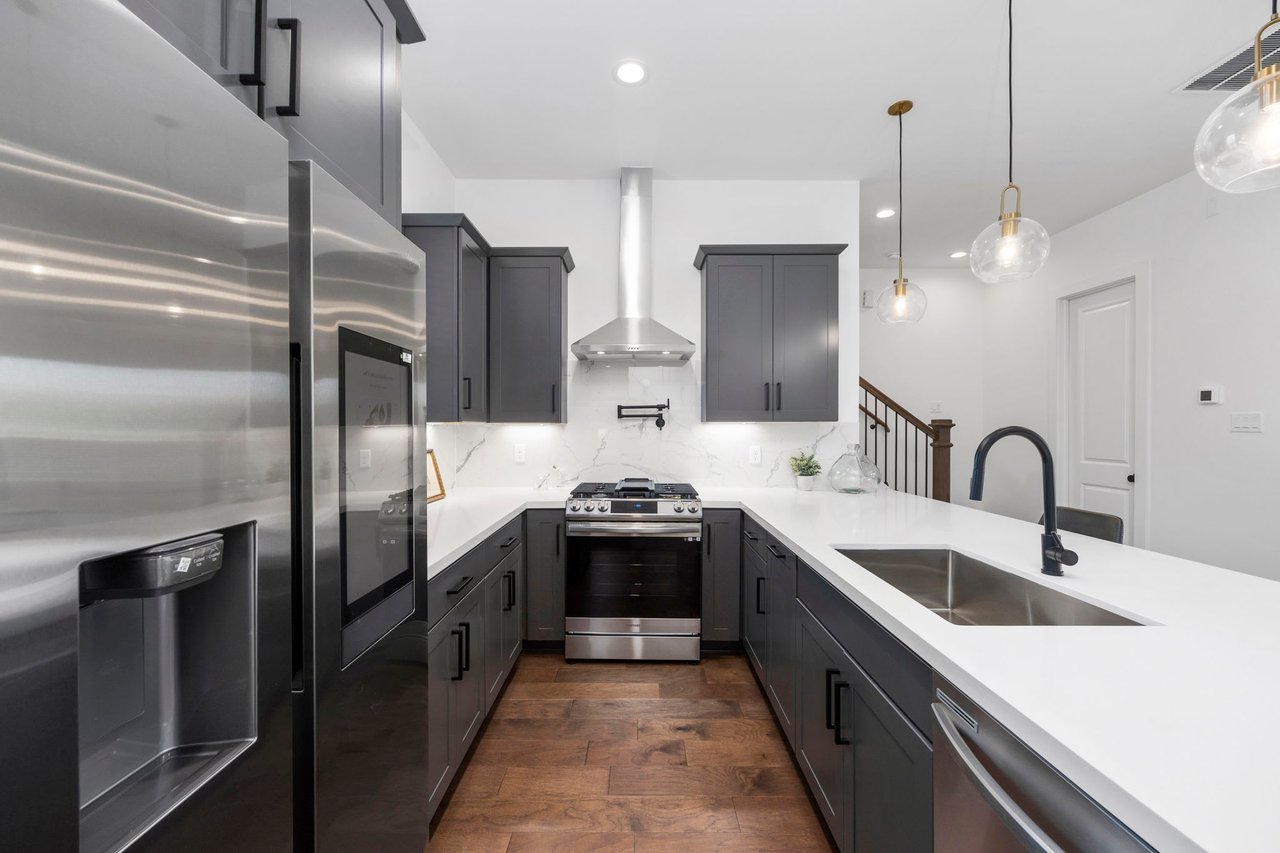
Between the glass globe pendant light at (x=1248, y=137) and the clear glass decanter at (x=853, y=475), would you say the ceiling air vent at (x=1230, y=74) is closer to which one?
the glass globe pendant light at (x=1248, y=137)

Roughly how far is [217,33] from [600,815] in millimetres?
2214

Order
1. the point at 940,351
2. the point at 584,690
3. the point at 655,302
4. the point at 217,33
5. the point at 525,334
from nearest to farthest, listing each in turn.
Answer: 1. the point at 217,33
2. the point at 584,690
3. the point at 525,334
4. the point at 655,302
5. the point at 940,351

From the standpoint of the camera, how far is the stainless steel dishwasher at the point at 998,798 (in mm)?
669

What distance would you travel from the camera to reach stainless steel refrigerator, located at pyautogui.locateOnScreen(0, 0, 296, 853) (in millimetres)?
447

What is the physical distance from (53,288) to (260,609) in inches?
18.0

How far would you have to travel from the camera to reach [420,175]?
2.95 meters

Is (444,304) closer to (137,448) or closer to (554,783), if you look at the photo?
(554,783)

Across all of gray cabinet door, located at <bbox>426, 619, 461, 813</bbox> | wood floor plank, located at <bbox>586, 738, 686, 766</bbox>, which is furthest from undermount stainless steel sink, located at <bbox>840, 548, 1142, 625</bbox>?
gray cabinet door, located at <bbox>426, 619, 461, 813</bbox>

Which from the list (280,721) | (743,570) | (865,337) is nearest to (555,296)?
(743,570)

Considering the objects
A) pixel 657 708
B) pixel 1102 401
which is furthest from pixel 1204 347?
pixel 657 708

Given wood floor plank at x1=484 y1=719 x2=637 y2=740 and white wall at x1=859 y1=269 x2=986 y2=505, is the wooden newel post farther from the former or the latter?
wood floor plank at x1=484 y1=719 x2=637 y2=740

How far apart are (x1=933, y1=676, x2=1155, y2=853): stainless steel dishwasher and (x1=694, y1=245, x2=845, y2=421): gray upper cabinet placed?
7.86ft

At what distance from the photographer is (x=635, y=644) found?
2969 mm

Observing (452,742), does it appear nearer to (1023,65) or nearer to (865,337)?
(1023,65)
